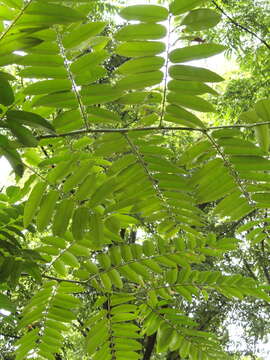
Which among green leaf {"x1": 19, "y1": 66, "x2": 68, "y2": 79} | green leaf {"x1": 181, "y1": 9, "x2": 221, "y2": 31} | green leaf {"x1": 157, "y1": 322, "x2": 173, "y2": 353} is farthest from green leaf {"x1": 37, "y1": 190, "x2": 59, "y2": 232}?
green leaf {"x1": 157, "y1": 322, "x2": 173, "y2": 353}

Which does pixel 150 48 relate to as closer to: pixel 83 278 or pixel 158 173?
pixel 158 173

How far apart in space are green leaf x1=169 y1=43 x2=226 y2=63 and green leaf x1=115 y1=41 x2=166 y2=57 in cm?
3

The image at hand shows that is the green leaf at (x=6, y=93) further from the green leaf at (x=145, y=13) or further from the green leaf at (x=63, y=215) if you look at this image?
the green leaf at (x=63, y=215)

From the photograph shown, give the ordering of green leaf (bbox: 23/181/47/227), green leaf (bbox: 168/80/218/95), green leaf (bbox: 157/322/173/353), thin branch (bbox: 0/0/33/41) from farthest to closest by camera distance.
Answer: green leaf (bbox: 157/322/173/353)
green leaf (bbox: 23/181/47/227)
green leaf (bbox: 168/80/218/95)
thin branch (bbox: 0/0/33/41)

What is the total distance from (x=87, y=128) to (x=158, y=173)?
236mm

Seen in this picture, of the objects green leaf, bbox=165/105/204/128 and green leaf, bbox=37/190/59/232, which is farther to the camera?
green leaf, bbox=37/190/59/232

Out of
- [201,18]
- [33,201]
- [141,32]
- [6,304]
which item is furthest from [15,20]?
[6,304]

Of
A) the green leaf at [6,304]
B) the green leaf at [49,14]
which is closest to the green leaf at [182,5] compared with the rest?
the green leaf at [49,14]

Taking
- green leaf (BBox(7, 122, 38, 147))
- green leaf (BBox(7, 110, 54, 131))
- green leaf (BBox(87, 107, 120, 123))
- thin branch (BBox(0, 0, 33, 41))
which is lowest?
green leaf (BBox(7, 122, 38, 147))

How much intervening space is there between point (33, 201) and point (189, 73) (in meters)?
0.52

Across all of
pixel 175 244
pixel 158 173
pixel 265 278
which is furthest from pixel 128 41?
pixel 265 278

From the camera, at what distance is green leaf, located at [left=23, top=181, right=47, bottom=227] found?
1.09 metres

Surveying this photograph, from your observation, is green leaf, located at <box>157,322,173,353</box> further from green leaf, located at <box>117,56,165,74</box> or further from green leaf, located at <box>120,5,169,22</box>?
green leaf, located at <box>120,5,169,22</box>

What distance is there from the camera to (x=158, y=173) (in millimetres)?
1111
